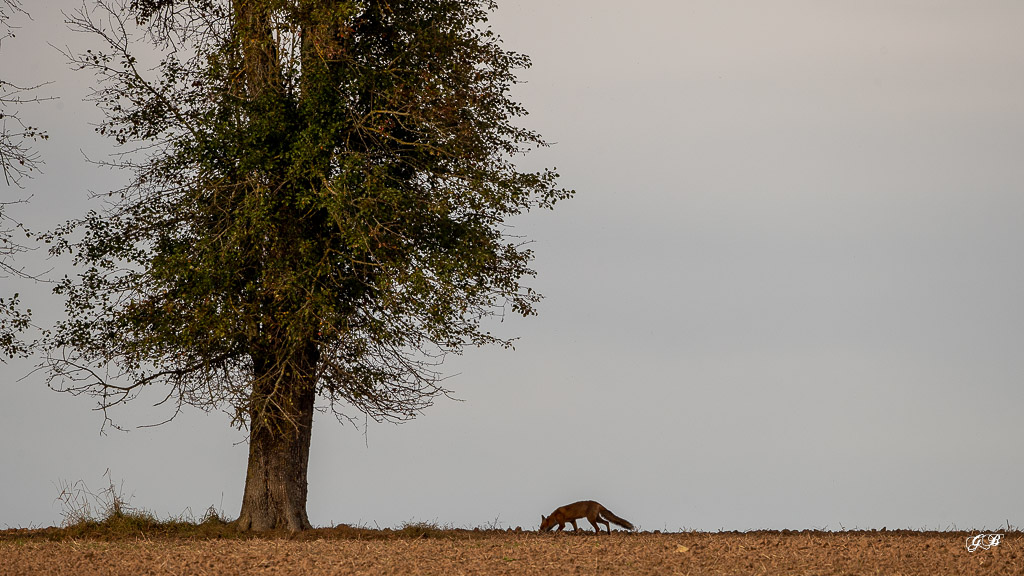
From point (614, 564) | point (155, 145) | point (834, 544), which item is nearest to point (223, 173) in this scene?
point (155, 145)

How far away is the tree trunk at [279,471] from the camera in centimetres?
1598

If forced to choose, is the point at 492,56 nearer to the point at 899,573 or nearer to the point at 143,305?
the point at 143,305

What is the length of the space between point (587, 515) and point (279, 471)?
187 inches

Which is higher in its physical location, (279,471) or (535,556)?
(279,471)

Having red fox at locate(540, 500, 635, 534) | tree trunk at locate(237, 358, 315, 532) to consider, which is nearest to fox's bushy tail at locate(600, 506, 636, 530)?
red fox at locate(540, 500, 635, 534)

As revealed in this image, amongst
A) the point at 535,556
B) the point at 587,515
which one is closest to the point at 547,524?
the point at 587,515

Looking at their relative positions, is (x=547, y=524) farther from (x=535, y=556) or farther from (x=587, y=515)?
(x=535, y=556)

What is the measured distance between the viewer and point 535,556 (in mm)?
11836

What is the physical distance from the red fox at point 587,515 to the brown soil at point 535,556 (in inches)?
38.6

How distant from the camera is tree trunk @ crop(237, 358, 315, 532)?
52.4 feet

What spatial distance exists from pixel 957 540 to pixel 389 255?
27.8ft

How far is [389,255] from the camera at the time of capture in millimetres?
15281

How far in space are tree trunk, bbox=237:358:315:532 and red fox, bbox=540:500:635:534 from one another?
13.0 ft

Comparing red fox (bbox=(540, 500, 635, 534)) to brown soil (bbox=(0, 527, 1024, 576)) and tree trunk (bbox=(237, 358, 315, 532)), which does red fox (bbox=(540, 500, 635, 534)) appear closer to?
brown soil (bbox=(0, 527, 1024, 576))
